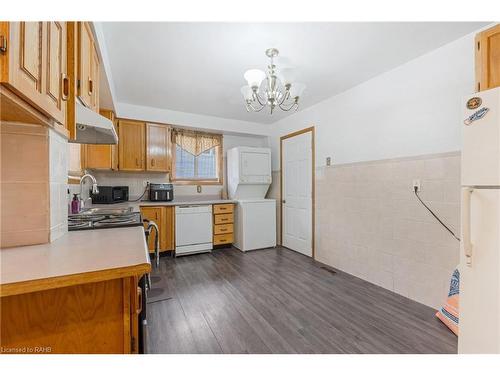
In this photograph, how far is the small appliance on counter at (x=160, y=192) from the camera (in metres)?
3.53

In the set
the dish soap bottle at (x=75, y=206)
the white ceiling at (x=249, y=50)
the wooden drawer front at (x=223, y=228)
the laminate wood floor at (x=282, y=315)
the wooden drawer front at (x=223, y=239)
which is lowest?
the laminate wood floor at (x=282, y=315)

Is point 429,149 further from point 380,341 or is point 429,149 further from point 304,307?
point 304,307

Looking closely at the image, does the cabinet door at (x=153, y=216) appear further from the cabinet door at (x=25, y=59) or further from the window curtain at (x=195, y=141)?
the cabinet door at (x=25, y=59)

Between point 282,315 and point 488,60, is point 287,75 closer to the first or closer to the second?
point 488,60

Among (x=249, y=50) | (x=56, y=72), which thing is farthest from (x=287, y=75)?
(x=56, y=72)

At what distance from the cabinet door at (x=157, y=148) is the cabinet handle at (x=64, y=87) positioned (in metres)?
2.52

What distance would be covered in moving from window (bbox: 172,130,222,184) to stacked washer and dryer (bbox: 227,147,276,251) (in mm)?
339

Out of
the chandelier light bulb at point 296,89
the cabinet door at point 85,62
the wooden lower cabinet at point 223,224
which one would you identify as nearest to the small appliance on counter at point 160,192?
the wooden lower cabinet at point 223,224

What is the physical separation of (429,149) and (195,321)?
2.46m

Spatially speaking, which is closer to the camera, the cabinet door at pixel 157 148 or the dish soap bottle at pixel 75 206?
the dish soap bottle at pixel 75 206

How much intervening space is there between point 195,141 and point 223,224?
155cm
